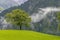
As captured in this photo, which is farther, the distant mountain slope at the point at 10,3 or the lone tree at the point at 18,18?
the distant mountain slope at the point at 10,3

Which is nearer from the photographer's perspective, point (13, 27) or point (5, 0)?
point (13, 27)

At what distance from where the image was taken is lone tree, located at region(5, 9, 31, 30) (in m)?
11.5

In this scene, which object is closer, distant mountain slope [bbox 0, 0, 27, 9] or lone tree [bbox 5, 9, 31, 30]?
lone tree [bbox 5, 9, 31, 30]

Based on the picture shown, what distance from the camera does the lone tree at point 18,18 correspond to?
11.5m

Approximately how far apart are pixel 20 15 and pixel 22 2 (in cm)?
282

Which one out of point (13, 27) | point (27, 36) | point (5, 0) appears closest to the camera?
point (27, 36)

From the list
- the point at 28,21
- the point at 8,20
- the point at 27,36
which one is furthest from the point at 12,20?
the point at 27,36

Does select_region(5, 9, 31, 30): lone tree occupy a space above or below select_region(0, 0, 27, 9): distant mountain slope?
below

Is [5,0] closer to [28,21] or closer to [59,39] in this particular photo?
[28,21]

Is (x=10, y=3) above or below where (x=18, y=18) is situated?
above

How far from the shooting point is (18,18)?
38.9 ft

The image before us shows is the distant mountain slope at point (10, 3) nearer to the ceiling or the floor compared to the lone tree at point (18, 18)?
nearer to the ceiling

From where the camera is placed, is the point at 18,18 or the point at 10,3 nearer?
the point at 18,18

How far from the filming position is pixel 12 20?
11.6 metres
